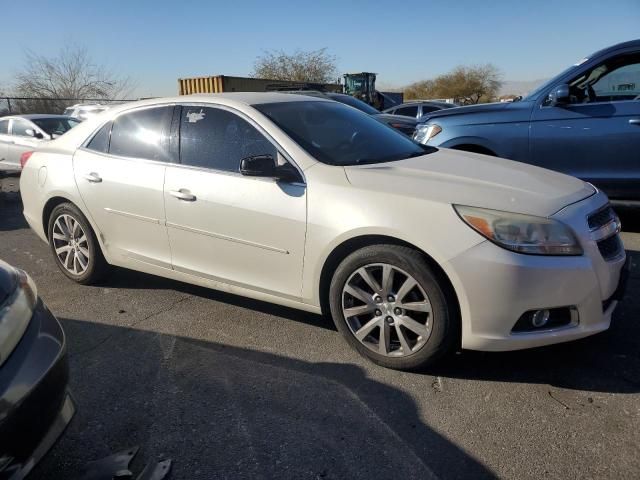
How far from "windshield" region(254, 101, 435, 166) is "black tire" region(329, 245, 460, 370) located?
0.70 meters

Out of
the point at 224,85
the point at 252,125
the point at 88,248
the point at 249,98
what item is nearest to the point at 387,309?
the point at 252,125

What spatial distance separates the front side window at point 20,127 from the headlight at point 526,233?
35.9ft

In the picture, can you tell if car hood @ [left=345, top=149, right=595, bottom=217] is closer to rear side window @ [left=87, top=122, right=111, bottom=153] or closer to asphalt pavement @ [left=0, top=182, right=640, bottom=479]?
asphalt pavement @ [left=0, top=182, right=640, bottom=479]

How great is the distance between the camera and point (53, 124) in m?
11.4

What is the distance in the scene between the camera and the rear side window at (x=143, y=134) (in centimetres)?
386

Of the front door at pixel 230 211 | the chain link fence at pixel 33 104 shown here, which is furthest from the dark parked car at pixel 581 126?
the chain link fence at pixel 33 104

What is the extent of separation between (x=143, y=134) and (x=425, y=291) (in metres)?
2.47

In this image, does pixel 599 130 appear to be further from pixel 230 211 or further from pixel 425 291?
pixel 230 211

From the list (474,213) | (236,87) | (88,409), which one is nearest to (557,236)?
(474,213)

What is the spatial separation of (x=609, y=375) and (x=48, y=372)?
2755 millimetres

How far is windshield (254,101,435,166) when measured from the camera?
3449 millimetres

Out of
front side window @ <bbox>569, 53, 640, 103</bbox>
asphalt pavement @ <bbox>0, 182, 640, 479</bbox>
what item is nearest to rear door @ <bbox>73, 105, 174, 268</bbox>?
asphalt pavement @ <bbox>0, 182, 640, 479</bbox>

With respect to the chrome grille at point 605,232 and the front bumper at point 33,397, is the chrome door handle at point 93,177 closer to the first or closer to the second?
the front bumper at point 33,397

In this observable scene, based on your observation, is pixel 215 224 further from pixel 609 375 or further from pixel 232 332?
pixel 609 375
